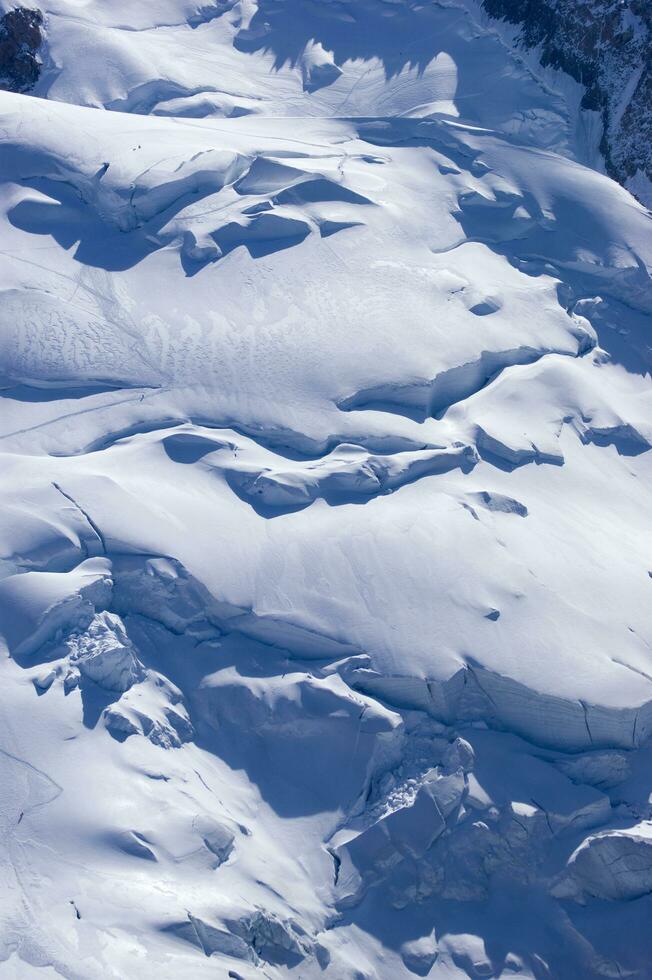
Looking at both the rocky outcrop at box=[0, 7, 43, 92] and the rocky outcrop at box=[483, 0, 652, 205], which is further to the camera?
the rocky outcrop at box=[483, 0, 652, 205]

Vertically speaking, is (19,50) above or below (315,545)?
above

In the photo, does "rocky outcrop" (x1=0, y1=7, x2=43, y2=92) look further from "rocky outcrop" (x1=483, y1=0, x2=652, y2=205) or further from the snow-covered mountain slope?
"rocky outcrop" (x1=483, y1=0, x2=652, y2=205)

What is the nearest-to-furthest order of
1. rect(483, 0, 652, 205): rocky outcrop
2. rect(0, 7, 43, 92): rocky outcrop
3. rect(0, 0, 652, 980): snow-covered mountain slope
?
rect(0, 0, 652, 980): snow-covered mountain slope < rect(0, 7, 43, 92): rocky outcrop < rect(483, 0, 652, 205): rocky outcrop

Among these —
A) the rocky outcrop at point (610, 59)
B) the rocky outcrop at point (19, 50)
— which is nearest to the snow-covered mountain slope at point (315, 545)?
the rocky outcrop at point (19, 50)

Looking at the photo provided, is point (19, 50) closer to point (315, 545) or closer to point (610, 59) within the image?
point (610, 59)

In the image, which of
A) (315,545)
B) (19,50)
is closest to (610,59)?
(19,50)

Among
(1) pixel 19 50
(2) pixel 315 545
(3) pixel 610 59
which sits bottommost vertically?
(2) pixel 315 545

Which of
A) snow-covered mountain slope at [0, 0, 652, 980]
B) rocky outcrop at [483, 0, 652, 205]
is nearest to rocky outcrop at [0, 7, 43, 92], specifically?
snow-covered mountain slope at [0, 0, 652, 980]

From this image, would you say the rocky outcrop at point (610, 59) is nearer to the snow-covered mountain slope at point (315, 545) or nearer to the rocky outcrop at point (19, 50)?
the snow-covered mountain slope at point (315, 545)
